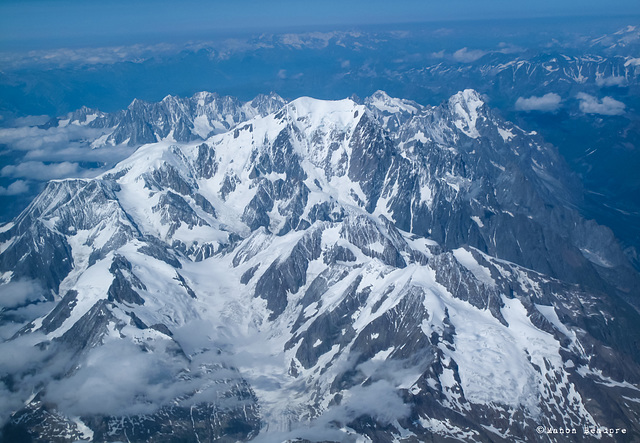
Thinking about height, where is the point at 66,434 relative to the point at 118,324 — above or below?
below

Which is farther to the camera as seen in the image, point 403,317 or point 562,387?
point 403,317

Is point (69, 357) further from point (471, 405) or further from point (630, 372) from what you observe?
point (630, 372)

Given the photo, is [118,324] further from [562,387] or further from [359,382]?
[562,387]

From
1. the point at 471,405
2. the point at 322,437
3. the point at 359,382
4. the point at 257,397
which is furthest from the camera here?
the point at 257,397

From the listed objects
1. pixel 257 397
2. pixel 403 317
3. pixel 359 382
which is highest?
pixel 403 317

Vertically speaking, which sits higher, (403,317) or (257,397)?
(403,317)

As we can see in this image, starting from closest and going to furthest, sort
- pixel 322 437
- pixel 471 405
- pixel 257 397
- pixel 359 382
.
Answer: pixel 322 437 < pixel 471 405 < pixel 359 382 < pixel 257 397

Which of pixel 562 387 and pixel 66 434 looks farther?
pixel 562 387

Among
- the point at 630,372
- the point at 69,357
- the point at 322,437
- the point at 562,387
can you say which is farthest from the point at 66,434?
the point at 630,372

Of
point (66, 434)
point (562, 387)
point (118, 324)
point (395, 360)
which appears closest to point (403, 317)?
point (395, 360)
